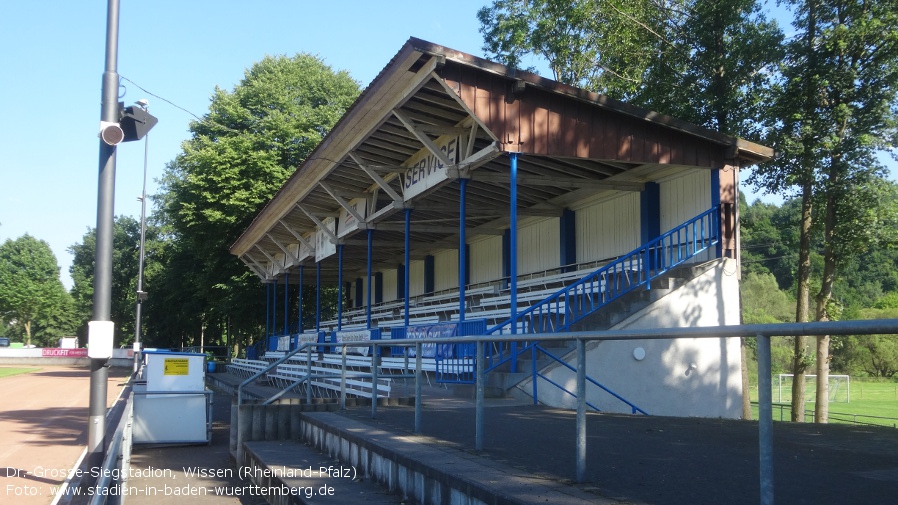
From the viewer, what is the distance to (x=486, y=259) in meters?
25.2

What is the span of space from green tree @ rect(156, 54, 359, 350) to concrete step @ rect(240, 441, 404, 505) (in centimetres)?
2887

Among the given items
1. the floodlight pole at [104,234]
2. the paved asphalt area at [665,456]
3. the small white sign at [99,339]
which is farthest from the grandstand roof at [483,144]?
the small white sign at [99,339]

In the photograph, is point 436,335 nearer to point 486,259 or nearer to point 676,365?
point 676,365

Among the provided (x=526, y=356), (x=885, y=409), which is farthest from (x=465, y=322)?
(x=885, y=409)

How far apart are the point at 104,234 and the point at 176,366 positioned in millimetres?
5590

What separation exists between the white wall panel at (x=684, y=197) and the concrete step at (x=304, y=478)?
939cm

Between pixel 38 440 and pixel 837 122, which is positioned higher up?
pixel 837 122

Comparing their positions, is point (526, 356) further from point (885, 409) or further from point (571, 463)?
point (885, 409)

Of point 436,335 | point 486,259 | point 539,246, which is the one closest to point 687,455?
point 436,335

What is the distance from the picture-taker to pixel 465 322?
1372cm

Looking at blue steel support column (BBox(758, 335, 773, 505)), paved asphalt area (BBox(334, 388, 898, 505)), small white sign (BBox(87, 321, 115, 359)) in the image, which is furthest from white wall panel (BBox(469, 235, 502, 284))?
blue steel support column (BBox(758, 335, 773, 505))

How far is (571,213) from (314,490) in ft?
46.3

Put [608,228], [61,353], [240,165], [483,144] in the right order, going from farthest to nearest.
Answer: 1. [61,353]
2. [240,165]
3. [608,228]
4. [483,144]

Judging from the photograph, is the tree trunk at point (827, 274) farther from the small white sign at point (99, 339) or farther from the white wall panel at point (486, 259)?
the small white sign at point (99, 339)
